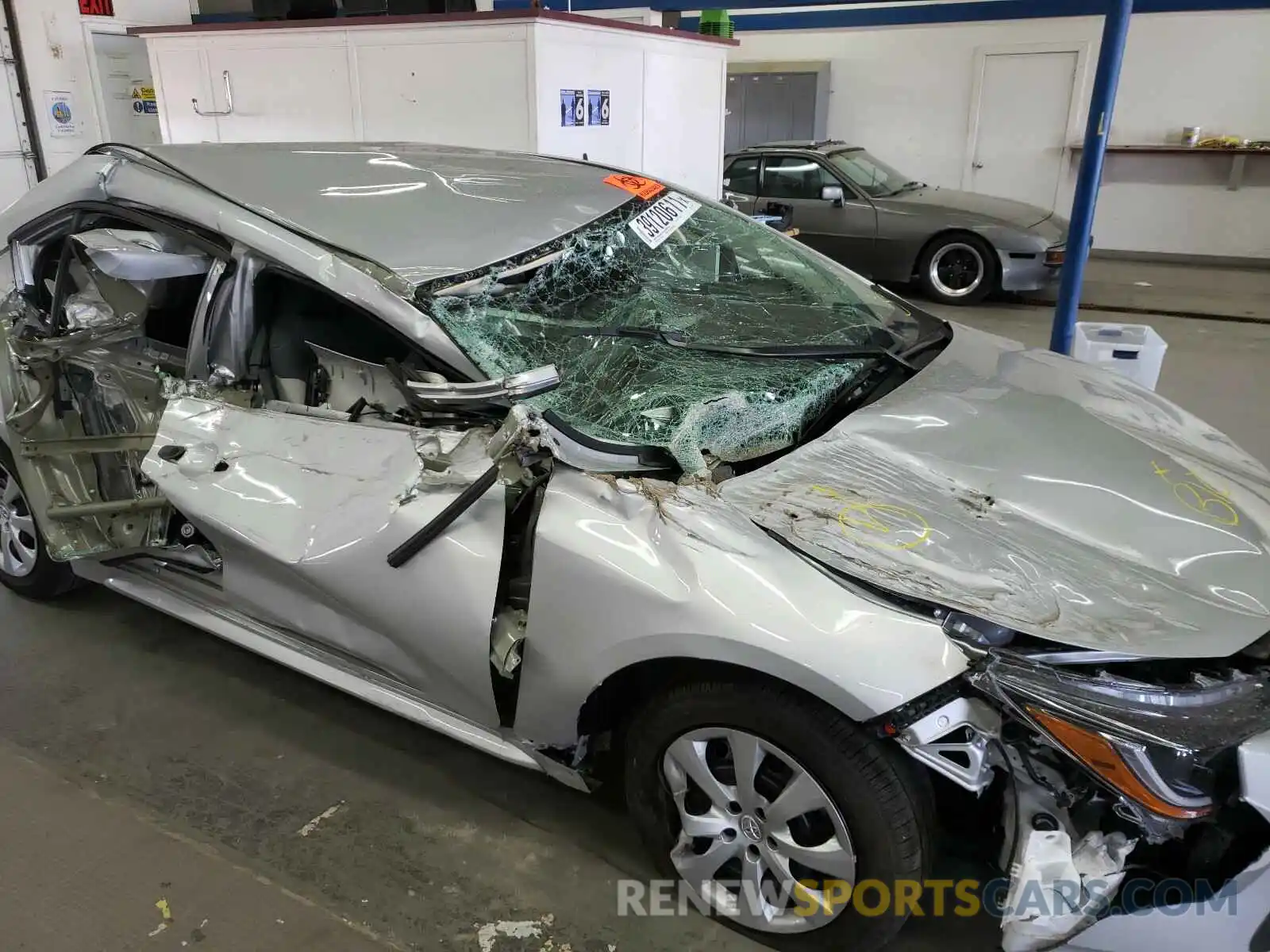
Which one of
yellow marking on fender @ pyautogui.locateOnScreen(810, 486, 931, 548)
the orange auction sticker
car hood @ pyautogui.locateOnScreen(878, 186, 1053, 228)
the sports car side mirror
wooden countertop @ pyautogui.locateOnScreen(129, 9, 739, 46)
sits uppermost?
wooden countertop @ pyautogui.locateOnScreen(129, 9, 739, 46)

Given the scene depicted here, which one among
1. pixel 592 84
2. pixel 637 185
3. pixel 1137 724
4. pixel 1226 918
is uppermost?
pixel 592 84

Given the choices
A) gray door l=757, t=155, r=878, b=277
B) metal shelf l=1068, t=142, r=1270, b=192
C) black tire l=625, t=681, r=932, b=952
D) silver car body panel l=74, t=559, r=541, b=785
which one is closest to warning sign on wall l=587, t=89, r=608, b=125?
gray door l=757, t=155, r=878, b=277

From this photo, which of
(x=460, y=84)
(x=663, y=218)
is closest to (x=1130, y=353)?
(x=663, y=218)

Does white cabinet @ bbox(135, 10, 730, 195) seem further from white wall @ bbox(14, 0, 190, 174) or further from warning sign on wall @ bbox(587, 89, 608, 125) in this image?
white wall @ bbox(14, 0, 190, 174)

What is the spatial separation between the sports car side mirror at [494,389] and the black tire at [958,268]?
632cm

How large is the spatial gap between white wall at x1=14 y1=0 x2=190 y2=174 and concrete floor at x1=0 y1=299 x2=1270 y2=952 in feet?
22.3

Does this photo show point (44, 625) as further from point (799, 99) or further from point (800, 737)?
point (799, 99)

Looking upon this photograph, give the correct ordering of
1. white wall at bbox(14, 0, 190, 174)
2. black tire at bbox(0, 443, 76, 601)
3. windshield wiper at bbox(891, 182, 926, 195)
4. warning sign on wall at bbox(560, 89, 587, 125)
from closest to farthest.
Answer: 1. black tire at bbox(0, 443, 76, 601)
2. warning sign on wall at bbox(560, 89, 587, 125)
3. white wall at bbox(14, 0, 190, 174)
4. windshield wiper at bbox(891, 182, 926, 195)

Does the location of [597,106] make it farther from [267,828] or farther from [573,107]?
[267,828]

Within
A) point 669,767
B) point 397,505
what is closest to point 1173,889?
point 669,767

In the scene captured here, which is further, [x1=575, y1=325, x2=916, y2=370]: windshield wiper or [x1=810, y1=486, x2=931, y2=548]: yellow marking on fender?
[x1=575, y1=325, x2=916, y2=370]: windshield wiper

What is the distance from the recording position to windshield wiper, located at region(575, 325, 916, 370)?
87.3 inches

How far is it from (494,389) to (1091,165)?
3797mm

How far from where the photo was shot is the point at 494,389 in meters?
1.82
